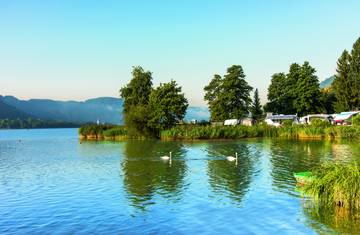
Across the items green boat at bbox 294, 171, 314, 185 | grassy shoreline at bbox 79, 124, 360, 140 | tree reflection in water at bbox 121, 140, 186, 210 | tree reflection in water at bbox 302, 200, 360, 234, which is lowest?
tree reflection in water at bbox 302, 200, 360, 234

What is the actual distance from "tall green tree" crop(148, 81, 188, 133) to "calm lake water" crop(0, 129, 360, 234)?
51918 mm

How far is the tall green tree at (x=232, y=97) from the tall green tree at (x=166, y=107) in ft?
43.0

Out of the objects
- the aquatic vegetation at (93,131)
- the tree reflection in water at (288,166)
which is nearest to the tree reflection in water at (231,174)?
the tree reflection in water at (288,166)

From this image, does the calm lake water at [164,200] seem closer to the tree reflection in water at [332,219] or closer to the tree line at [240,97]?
the tree reflection in water at [332,219]

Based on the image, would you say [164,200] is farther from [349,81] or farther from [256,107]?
[256,107]

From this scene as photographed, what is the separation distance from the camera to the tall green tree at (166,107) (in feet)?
345

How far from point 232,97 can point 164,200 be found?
87350mm

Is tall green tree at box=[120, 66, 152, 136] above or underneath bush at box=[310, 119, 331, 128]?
above

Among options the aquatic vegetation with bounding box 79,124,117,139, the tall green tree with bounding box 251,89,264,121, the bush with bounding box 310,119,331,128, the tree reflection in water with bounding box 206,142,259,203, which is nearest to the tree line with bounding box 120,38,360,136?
the tall green tree with bounding box 251,89,264,121

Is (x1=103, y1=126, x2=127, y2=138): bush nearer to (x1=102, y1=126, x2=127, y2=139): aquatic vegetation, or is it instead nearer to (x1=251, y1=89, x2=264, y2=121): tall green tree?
(x1=102, y1=126, x2=127, y2=139): aquatic vegetation

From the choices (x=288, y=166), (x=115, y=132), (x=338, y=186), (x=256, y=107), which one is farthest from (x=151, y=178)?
(x=256, y=107)

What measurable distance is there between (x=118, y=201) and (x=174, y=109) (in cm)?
7584

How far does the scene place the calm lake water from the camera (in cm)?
2372

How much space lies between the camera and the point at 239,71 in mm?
117750
